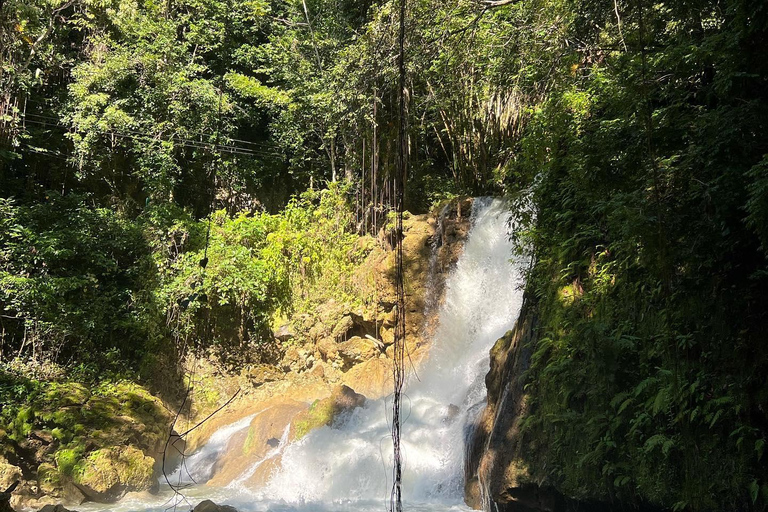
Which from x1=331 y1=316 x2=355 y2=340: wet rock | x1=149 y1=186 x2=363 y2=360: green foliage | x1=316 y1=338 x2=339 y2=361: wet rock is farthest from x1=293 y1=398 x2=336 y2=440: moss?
x1=149 y1=186 x2=363 y2=360: green foliage

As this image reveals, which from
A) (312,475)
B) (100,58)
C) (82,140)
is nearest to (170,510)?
(312,475)

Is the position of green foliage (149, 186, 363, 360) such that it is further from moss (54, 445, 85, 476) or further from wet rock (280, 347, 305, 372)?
moss (54, 445, 85, 476)

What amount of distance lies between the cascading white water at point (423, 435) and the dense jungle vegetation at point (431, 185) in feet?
6.76

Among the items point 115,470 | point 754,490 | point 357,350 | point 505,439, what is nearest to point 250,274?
point 357,350

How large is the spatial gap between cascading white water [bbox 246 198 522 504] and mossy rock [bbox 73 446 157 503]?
1.82m

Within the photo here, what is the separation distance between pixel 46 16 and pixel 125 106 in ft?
8.22

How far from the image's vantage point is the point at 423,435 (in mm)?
8570

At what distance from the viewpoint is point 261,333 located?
13.1 m

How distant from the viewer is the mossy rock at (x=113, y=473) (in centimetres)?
837

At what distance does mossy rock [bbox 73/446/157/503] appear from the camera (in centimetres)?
837

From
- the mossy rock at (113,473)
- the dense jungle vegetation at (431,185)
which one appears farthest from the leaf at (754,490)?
the mossy rock at (113,473)

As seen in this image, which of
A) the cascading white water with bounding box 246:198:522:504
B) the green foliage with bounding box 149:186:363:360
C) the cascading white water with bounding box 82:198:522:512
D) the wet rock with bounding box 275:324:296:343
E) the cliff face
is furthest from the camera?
the wet rock with bounding box 275:324:296:343

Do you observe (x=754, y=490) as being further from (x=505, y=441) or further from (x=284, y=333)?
(x=284, y=333)

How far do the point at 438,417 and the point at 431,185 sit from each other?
769 cm
